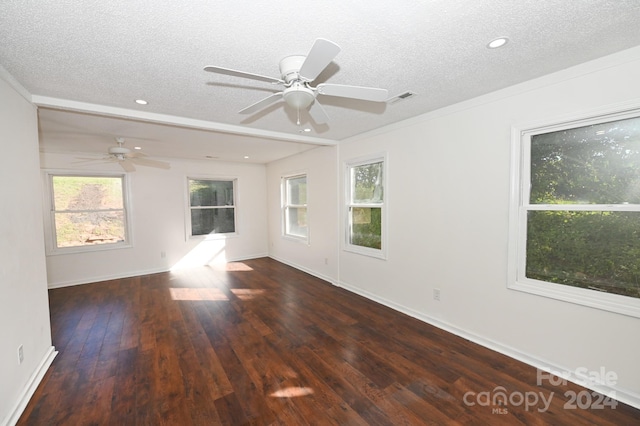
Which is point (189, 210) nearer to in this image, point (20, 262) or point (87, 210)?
point (87, 210)

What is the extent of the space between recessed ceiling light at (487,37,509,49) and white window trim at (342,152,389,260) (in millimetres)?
1887

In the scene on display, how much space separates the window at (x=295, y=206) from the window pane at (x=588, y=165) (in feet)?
12.6

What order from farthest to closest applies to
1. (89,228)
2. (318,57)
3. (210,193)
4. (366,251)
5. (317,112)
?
(210,193) → (89,228) → (366,251) → (317,112) → (318,57)

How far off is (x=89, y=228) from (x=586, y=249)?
280 inches

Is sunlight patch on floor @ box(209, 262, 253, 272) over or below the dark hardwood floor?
over

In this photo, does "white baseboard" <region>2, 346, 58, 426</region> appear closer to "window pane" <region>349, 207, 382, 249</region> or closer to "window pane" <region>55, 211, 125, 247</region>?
"window pane" <region>55, 211, 125, 247</region>

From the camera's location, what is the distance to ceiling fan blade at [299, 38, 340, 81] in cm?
128

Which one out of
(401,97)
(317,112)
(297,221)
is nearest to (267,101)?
(317,112)

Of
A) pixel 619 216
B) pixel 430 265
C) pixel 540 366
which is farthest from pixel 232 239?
pixel 619 216

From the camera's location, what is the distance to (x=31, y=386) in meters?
2.04

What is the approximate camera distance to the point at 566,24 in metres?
1.53

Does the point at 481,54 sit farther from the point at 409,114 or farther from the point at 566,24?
the point at 409,114

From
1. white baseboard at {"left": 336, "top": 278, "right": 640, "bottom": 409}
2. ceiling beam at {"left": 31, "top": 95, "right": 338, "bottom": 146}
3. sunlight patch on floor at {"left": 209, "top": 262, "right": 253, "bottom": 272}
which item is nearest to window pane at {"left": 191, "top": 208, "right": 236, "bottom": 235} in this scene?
sunlight patch on floor at {"left": 209, "top": 262, "right": 253, "bottom": 272}

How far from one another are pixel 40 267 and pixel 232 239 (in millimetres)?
4121
